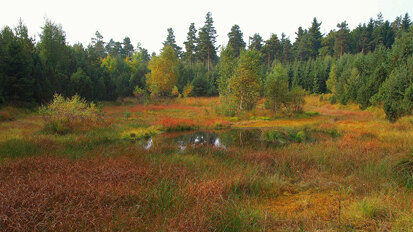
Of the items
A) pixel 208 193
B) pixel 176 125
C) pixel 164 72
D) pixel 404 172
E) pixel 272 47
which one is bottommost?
pixel 176 125

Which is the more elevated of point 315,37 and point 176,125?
point 315,37

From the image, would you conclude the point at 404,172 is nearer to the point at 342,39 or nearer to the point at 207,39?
the point at 207,39

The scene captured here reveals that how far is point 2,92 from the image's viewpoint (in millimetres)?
19922

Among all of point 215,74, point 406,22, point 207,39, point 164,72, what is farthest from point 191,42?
point 406,22

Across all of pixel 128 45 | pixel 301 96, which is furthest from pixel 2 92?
pixel 128 45

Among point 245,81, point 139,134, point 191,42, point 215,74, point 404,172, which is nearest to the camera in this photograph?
point 404,172

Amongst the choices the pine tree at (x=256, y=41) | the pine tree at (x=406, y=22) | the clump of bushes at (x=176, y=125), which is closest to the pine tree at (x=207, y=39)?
the pine tree at (x=256, y=41)

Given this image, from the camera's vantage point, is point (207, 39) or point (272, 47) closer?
point (207, 39)

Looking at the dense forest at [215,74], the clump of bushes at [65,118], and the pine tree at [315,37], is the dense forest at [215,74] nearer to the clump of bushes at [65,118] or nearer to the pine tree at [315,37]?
the pine tree at [315,37]

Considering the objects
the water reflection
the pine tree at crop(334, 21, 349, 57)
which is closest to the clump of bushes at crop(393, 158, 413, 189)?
the water reflection

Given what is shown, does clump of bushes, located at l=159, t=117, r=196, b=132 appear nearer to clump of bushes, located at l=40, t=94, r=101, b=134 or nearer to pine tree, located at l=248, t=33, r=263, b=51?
clump of bushes, located at l=40, t=94, r=101, b=134

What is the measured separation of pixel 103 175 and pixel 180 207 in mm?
1913

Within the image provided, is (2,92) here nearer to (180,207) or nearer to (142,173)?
(142,173)

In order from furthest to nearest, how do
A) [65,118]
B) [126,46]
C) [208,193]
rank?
[126,46]
[65,118]
[208,193]
